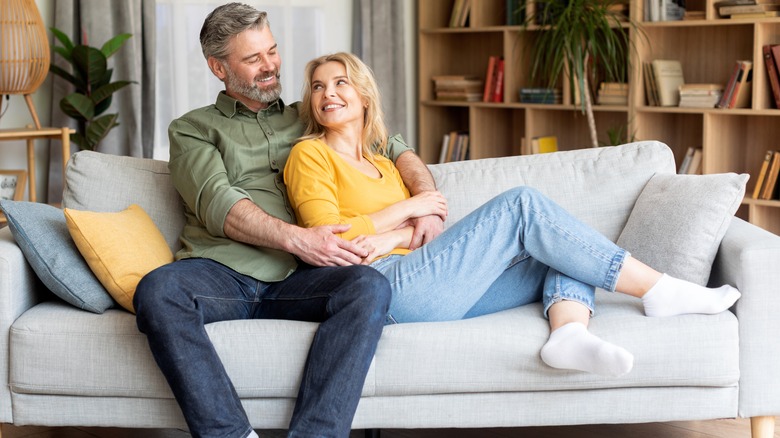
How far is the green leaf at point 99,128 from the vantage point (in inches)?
147

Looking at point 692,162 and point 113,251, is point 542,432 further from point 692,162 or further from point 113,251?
point 692,162

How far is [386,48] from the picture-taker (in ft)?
17.1

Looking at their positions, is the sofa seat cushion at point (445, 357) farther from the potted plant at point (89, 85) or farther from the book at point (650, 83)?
the book at point (650, 83)

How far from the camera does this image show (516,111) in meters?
5.33

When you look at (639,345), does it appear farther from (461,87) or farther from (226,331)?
(461,87)

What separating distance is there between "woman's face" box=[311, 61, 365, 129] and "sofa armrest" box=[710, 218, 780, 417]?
985 millimetres

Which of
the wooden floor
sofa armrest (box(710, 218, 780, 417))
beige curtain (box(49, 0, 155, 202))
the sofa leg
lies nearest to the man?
the wooden floor

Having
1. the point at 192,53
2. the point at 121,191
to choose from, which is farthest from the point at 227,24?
the point at 192,53

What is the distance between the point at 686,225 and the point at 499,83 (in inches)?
114

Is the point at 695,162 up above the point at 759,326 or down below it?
above

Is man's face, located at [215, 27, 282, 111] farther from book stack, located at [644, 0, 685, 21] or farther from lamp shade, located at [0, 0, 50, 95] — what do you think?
book stack, located at [644, 0, 685, 21]

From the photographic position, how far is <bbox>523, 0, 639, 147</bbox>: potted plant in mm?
4336

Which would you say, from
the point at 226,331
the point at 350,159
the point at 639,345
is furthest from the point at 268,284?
the point at 639,345

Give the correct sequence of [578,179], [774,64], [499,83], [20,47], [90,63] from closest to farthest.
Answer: [578,179], [20,47], [90,63], [774,64], [499,83]
